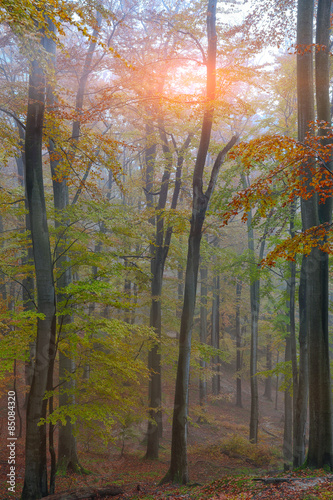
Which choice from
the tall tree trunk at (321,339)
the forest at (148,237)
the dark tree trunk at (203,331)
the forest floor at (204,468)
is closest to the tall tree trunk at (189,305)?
the forest at (148,237)

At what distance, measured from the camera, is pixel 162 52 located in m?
11.0

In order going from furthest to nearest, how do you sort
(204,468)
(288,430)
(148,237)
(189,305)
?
(288,430), (148,237), (204,468), (189,305)

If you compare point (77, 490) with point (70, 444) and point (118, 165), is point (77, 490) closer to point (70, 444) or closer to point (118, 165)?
→ point (70, 444)

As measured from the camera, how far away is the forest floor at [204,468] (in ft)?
17.5

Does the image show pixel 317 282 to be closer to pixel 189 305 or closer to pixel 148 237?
pixel 189 305

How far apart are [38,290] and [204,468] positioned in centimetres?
895

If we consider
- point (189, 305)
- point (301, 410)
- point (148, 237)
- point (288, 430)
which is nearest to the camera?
point (189, 305)

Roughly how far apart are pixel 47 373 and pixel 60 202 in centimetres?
466

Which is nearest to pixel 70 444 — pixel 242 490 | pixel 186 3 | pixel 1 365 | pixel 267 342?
pixel 1 365

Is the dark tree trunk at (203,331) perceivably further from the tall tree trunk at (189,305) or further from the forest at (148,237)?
the tall tree trunk at (189,305)

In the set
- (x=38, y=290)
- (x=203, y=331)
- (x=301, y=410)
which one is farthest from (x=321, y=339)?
(x=203, y=331)

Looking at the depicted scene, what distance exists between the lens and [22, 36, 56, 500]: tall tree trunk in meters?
5.92

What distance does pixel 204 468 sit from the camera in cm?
1107

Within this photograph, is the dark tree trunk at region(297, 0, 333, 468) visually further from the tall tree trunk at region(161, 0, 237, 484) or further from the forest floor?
the tall tree trunk at region(161, 0, 237, 484)
